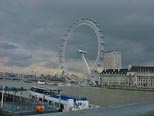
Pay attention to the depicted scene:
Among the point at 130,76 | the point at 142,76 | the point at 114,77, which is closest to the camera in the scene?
the point at 142,76

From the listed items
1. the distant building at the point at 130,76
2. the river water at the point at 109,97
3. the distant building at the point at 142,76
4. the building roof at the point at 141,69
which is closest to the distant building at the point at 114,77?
the distant building at the point at 130,76

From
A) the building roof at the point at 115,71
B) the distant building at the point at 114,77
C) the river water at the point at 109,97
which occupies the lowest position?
the river water at the point at 109,97

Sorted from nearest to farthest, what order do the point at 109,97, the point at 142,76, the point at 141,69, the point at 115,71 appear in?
the point at 109,97 → the point at 142,76 → the point at 141,69 → the point at 115,71

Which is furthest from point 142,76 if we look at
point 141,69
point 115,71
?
point 115,71

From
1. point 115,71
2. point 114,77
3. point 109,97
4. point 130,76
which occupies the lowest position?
point 109,97

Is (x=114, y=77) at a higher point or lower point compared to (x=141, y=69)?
lower

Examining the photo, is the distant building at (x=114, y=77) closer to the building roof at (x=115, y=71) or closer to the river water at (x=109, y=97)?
the building roof at (x=115, y=71)

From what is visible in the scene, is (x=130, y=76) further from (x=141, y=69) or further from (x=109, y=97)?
(x=109, y=97)

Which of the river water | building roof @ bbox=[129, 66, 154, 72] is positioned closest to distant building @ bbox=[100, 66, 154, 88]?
building roof @ bbox=[129, 66, 154, 72]

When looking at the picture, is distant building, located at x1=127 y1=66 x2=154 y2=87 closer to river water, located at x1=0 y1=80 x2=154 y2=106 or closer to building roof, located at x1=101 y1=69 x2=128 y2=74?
building roof, located at x1=101 y1=69 x2=128 y2=74

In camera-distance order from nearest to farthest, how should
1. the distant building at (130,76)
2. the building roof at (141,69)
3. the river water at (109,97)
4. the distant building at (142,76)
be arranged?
the river water at (109,97)
the distant building at (142,76)
the distant building at (130,76)
the building roof at (141,69)

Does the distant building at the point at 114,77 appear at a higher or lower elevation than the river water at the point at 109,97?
higher

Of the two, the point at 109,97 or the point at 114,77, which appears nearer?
the point at 109,97

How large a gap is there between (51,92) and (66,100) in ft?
19.9
